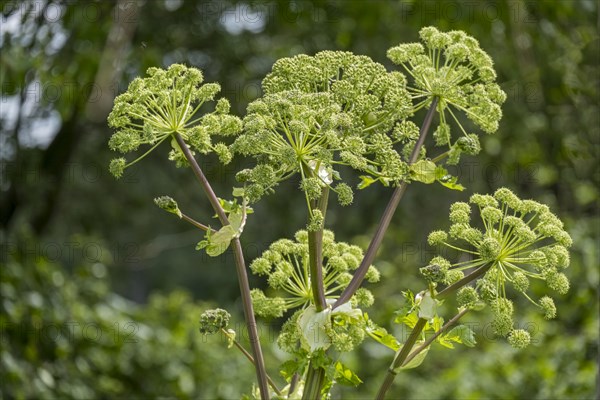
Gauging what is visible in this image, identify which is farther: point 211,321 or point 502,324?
point 211,321

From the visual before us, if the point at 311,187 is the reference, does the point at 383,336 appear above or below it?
below

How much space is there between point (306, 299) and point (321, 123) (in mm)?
311

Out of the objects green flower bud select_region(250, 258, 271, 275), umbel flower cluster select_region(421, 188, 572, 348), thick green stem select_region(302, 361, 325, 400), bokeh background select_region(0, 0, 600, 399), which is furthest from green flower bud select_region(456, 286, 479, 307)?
bokeh background select_region(0, 0, 600, 399)

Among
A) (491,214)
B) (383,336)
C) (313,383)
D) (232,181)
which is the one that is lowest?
(313,383)

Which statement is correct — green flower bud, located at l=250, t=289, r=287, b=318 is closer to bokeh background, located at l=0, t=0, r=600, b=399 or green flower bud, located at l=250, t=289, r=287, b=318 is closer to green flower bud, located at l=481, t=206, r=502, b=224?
green flower bud, located at l=481, t=206, r=502, b=224

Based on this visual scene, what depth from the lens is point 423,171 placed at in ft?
4.22

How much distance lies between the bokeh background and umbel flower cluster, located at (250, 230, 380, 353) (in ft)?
9.01

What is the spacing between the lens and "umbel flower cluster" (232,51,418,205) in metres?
1.13

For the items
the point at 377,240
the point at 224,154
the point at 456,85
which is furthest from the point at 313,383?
the point at 456,85

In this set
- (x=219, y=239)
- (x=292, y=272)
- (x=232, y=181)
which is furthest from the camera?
(x=232, y=181)

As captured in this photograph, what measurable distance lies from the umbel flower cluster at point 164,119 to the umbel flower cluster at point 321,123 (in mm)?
67

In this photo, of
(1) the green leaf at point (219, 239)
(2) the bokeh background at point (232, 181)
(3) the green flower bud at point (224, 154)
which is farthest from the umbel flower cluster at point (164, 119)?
(2) the bokeh background at point (232, 181)

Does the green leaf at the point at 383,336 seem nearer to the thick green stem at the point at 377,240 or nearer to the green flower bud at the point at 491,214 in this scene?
the thick green stem at the point at 377,240

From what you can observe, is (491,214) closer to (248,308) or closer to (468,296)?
(468,296)
